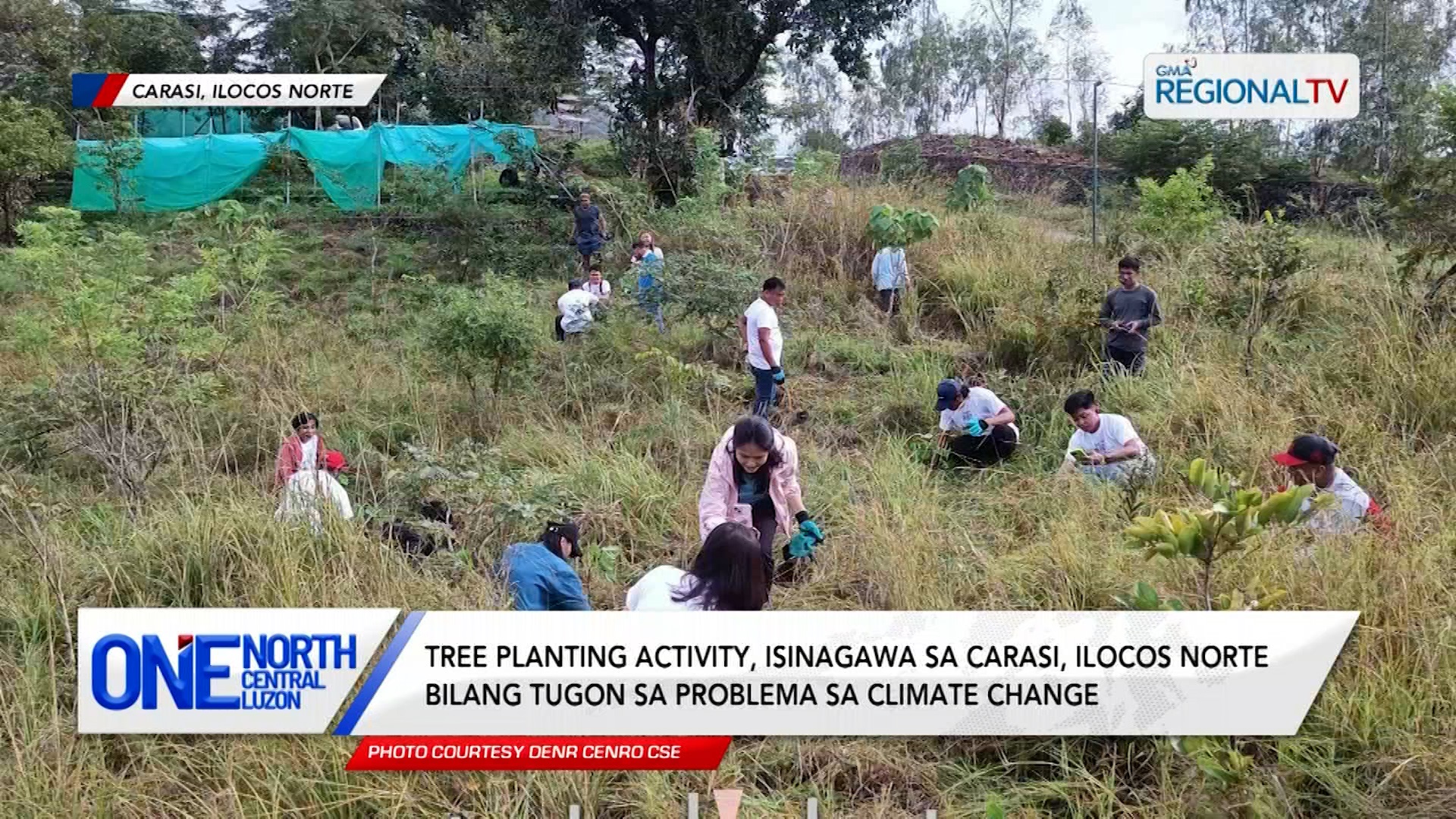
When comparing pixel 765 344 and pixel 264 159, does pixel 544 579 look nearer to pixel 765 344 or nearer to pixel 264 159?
pixel 765 344

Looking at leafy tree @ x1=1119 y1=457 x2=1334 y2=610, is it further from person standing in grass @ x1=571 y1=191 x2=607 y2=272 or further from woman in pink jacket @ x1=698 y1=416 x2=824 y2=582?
person standing in grass @ x1=571 y1=191 x2=607 y2=272

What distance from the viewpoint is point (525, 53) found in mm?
13211

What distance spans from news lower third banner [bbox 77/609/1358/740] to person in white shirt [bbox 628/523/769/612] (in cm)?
31

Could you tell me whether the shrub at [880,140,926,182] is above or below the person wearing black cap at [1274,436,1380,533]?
above

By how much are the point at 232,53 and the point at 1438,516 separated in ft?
81.1

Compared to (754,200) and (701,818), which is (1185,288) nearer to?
(754,200)

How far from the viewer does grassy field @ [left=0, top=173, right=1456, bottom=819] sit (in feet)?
10.1

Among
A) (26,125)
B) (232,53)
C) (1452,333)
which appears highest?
(232,53)

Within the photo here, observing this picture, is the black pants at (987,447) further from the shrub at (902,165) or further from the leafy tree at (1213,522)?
the shrub at (902,165)

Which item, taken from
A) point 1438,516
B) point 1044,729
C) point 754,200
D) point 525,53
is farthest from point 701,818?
point 525,53

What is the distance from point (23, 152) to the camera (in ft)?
41.8

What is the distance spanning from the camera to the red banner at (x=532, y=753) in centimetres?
298

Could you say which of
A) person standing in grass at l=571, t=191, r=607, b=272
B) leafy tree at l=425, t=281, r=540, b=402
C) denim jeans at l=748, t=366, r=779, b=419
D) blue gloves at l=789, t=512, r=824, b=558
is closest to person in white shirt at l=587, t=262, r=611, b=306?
person standing in grass at l=571, t=191, r=607, b=272

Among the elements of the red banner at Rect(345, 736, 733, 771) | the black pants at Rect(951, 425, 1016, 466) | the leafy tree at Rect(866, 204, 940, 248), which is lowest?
the red banner at Rect(345, 736, 733, 771)
